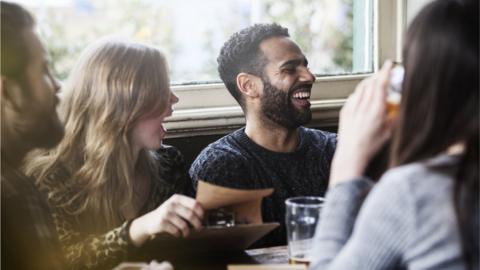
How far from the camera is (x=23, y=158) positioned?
1.19 meters

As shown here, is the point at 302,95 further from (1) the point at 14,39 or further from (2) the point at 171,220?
(1) the point at 14,39

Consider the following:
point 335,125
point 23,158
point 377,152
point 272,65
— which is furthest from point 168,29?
point 377,152

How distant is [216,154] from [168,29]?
1.24 ft

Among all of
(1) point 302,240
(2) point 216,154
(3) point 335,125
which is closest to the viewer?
(1) point 302,240

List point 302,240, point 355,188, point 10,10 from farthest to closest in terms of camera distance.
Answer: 1. point 302,240
2. point 10,10
3. point 355,188

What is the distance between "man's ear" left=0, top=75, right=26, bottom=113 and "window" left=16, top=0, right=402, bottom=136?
0.49m

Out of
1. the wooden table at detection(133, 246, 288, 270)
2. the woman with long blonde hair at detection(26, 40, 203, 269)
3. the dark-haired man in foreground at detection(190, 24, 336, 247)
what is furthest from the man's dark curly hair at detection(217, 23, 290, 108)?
the wooden table at detection(133, 246, 288, 270)

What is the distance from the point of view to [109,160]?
148cm

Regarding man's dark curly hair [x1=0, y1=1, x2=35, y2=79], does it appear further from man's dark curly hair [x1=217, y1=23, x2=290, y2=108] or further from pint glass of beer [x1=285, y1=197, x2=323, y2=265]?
man's dark curly hair [x1=217, y1=23, x2=290, y2=108]

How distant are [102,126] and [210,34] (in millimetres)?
631

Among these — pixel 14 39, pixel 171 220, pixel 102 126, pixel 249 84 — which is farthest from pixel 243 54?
pixel 14 39

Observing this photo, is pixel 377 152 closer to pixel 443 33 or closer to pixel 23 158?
pixel 443 33

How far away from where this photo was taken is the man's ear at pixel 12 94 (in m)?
1.09

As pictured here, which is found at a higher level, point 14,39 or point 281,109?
point 14,39
